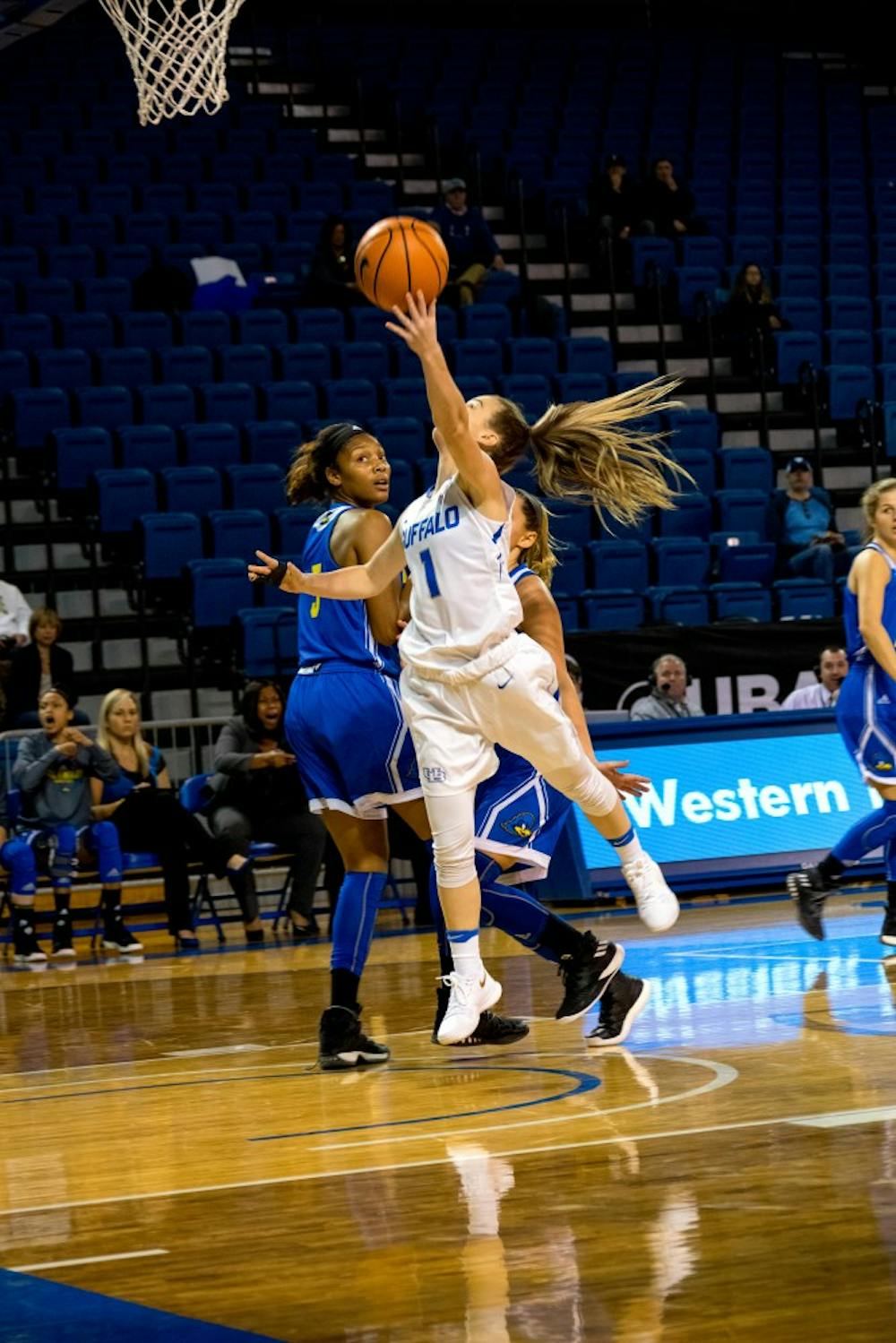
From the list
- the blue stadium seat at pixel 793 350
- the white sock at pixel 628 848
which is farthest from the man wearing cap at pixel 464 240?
the white sock at pixel 628 848

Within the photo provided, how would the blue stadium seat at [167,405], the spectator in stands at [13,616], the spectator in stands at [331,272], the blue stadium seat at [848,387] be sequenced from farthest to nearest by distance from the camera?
the blue stadium seat at [848,387] < the spectator in stands at [331,272] < the blue stadium seat at [167,405] < the spectator in stands at [13,616]

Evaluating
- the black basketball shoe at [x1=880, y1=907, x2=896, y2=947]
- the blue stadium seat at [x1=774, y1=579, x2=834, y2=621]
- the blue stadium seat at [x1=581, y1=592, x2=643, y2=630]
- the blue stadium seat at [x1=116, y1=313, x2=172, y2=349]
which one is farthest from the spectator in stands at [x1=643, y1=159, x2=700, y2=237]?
the black basketball shoe at [x1=880, y1=907, x2=896, y2=947]

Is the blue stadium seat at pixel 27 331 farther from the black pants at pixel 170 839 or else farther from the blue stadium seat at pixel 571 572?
the black pants at pixel 170 839

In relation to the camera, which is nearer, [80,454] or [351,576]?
[351,576]

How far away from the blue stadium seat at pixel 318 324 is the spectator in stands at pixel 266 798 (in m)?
6.55

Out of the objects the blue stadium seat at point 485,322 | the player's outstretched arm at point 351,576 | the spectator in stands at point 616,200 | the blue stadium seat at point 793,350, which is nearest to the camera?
the player's outstretched arm at point 351,576

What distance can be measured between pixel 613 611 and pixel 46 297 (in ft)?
19.9

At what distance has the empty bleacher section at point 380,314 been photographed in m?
14.5

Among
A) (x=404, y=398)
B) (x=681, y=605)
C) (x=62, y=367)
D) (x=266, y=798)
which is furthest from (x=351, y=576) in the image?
(x=62, y=367)

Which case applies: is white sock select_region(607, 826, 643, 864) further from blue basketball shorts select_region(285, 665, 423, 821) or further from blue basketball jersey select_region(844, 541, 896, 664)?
blue basketball jersey select_region(844, 541, 896, 664)

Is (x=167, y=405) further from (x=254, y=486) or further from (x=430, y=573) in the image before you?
(x=430, y=573)

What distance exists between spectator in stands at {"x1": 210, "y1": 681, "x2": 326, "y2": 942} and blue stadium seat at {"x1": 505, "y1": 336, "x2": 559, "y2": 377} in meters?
6.44

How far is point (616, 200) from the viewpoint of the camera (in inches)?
797

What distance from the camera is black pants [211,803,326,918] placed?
11.2 metres
